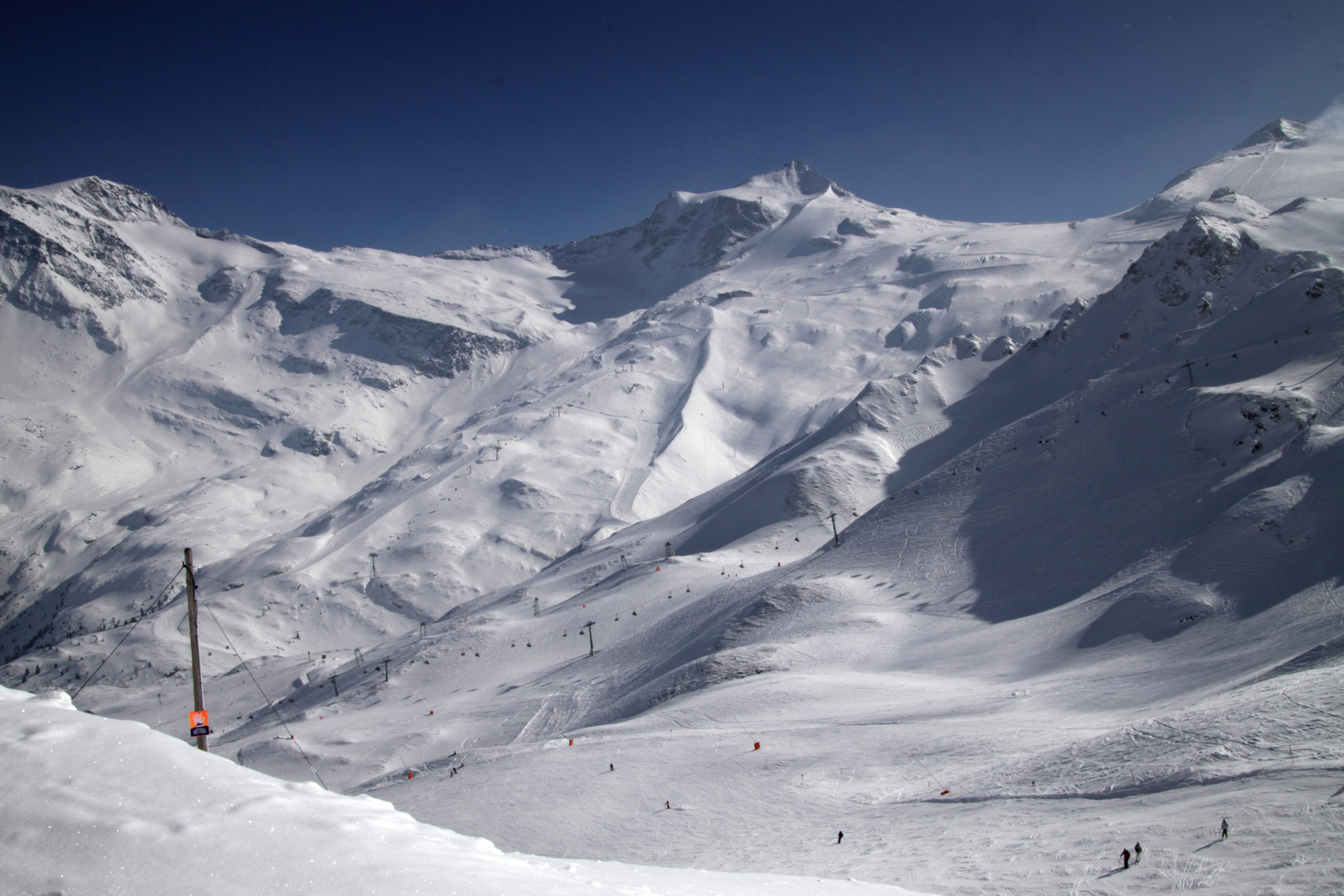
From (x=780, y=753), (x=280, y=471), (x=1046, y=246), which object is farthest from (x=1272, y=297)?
(x=280, y=471)

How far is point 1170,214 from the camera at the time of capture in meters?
190

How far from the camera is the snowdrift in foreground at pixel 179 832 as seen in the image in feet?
20.6

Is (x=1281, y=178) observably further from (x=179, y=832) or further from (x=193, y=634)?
(x=179, y=832)

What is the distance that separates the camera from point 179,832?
6648 mm

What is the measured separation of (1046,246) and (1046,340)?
119775mm

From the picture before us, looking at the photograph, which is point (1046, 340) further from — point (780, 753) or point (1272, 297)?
point (780, 753)

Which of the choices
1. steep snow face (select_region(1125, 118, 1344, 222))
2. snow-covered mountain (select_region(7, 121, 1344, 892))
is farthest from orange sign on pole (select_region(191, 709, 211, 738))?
steep snow face (select_region(1125, 118, 1344, 222))

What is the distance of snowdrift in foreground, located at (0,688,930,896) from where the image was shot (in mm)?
6289

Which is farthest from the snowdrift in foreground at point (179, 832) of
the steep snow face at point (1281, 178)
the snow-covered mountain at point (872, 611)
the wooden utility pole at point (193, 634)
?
the steep snow face at point (1281, 178)

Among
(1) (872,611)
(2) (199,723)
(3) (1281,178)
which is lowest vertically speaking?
(2) (199,723)

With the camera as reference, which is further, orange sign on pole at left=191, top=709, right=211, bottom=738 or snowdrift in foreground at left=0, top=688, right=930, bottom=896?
orange sign on pole at left=191, top=709, right=211, bottom=738

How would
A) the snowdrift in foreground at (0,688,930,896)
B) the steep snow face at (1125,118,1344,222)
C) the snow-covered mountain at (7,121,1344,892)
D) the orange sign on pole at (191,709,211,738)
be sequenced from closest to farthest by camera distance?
the snowdrift in foreground at (0,688,930,896) → the orange sign on pole at (191,709,211,738) → the snow-covered mountain at (7,121,1344,892) → the steep snow face at (1125,118,1344,222)

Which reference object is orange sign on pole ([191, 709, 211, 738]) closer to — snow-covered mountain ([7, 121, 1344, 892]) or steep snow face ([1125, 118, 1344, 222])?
snow-covered mountain ([7, 121, 1344, 892])

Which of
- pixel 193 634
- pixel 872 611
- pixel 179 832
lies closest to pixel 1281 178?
pixel 872 611
